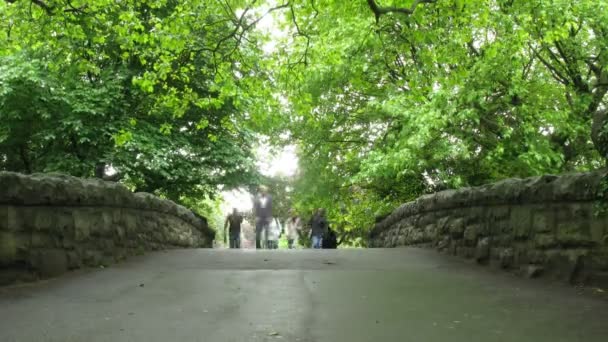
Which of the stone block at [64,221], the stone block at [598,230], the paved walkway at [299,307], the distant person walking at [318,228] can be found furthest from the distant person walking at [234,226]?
the stone block at [598,230]

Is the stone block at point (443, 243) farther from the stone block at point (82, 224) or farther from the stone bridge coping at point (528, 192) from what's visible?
the stone block at point (82, 224)

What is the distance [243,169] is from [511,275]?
537 inches

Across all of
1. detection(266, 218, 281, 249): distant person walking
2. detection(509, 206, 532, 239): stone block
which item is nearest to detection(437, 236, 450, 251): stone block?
detection(509, 206, 532, 239): stone block

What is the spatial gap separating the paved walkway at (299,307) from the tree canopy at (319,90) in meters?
3.58

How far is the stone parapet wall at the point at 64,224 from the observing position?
559 centimetres

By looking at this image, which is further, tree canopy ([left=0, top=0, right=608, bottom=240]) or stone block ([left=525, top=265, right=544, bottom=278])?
tree canopy ([left=0, top=0, right=608, bottom=240])

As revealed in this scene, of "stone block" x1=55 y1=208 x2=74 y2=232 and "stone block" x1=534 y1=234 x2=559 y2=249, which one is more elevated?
"stone block" x1=55 y1=208 x2=74 y2=232

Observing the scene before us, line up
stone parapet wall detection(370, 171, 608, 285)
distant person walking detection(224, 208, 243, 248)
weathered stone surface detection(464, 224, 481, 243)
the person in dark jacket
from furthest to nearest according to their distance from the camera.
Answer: the person in dark jacket < distant person walking detection(224, 208, 243, 248) < weathered stone surface detection(464, 224, 481, 243) < stone parapet wall detection(370, 171, 608, 285)

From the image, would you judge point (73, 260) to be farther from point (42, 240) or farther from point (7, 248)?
point (7, 248)

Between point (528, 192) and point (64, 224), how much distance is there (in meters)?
4.98

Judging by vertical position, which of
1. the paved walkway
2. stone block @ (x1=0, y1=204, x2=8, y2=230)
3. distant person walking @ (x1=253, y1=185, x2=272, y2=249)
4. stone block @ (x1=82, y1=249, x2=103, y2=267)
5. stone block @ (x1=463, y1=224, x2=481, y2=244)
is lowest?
the paved walkway

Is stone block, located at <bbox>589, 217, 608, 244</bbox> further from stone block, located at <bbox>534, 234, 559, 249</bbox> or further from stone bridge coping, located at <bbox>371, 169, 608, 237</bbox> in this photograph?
stone block, located at <bbox>534, 234, 559, 249</bbox>

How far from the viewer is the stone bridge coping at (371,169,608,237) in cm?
509

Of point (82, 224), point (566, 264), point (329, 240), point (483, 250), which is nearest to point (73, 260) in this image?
point (82, 224)
